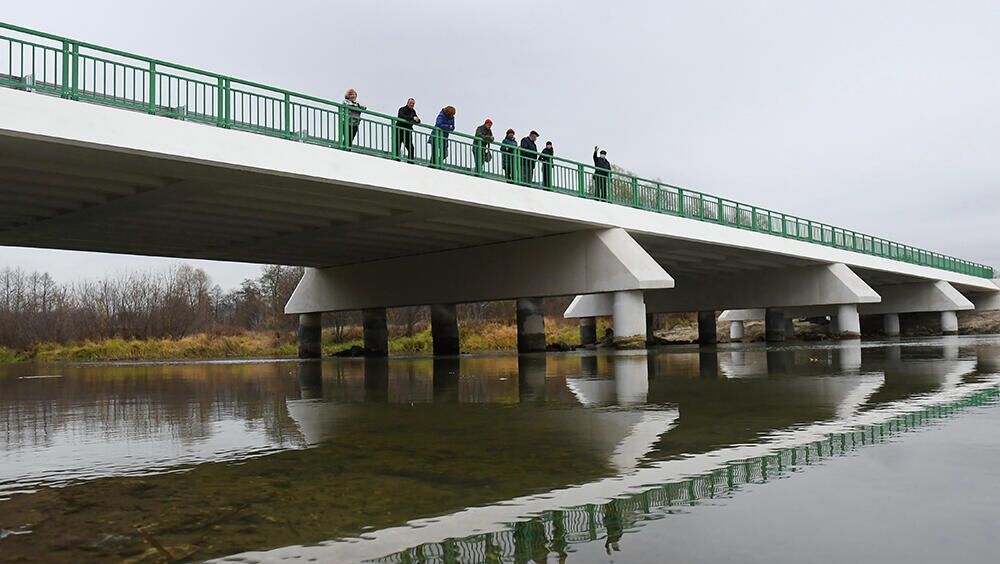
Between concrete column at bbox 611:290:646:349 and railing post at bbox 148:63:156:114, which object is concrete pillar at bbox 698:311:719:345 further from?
railing post at bbox 148:63:156:114

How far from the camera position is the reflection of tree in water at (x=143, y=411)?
8.19m

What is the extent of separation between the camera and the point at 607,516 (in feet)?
13.1

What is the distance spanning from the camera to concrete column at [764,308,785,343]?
5075 cm

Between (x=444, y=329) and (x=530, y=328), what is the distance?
4058 millimetres

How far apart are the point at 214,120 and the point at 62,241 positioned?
13.0 meters

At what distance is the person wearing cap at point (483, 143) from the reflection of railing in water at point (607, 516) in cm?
1768

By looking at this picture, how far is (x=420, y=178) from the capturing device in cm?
2081

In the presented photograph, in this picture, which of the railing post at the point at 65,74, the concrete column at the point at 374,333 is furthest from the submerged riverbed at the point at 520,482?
the concrete column at the point at 374,333

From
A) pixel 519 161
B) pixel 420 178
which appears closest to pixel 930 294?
pixel 519 161

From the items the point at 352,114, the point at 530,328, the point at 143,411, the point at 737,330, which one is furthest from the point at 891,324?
the point at 143,411

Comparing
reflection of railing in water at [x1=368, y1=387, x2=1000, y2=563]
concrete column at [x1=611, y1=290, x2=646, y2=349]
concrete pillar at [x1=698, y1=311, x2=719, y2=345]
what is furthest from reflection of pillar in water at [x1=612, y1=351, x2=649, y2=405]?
concrete pillar at [x1=698, y1=311, x2=719, y2=345]

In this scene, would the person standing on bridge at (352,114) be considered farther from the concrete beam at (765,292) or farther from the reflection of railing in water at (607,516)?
the concrete beam at (765,292)

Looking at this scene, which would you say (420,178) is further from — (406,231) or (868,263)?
(868,263)

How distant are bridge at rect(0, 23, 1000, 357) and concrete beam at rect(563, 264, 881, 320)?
0.09 metres
